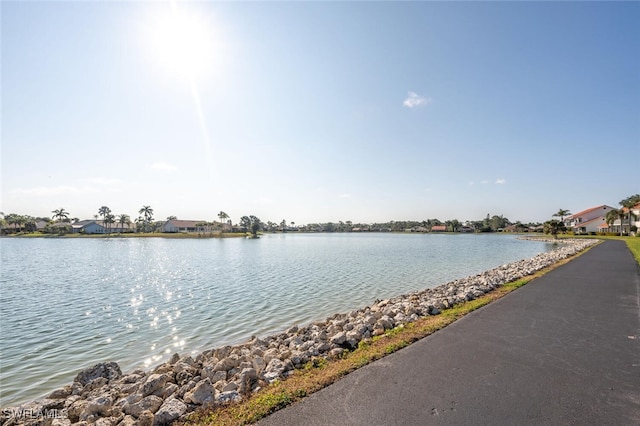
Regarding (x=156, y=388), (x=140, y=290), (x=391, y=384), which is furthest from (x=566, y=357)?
(x=140, y=290)

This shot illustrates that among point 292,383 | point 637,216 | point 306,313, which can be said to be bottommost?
point 306,313

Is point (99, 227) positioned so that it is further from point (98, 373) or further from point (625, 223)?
point (625, 223)

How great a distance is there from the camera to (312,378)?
533 cm

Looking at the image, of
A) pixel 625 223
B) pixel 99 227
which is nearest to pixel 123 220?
pixel 99 227

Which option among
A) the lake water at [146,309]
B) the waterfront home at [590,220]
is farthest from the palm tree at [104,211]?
the waterfront home at [590,220]

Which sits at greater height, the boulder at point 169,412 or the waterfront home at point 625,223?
the waterfront home at point 625,223

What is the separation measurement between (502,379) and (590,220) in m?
117

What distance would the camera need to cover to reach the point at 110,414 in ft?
15.7

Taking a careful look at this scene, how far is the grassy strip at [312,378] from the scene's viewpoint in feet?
14.1

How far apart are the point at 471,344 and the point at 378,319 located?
3039 mm

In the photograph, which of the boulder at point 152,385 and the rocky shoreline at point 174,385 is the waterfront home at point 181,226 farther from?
the boulder at point 152,385

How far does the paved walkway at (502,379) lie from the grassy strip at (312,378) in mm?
194

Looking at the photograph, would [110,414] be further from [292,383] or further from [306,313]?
[306,313]

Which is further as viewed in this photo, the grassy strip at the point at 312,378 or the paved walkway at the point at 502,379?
the grassy strip at the point at 312,378
